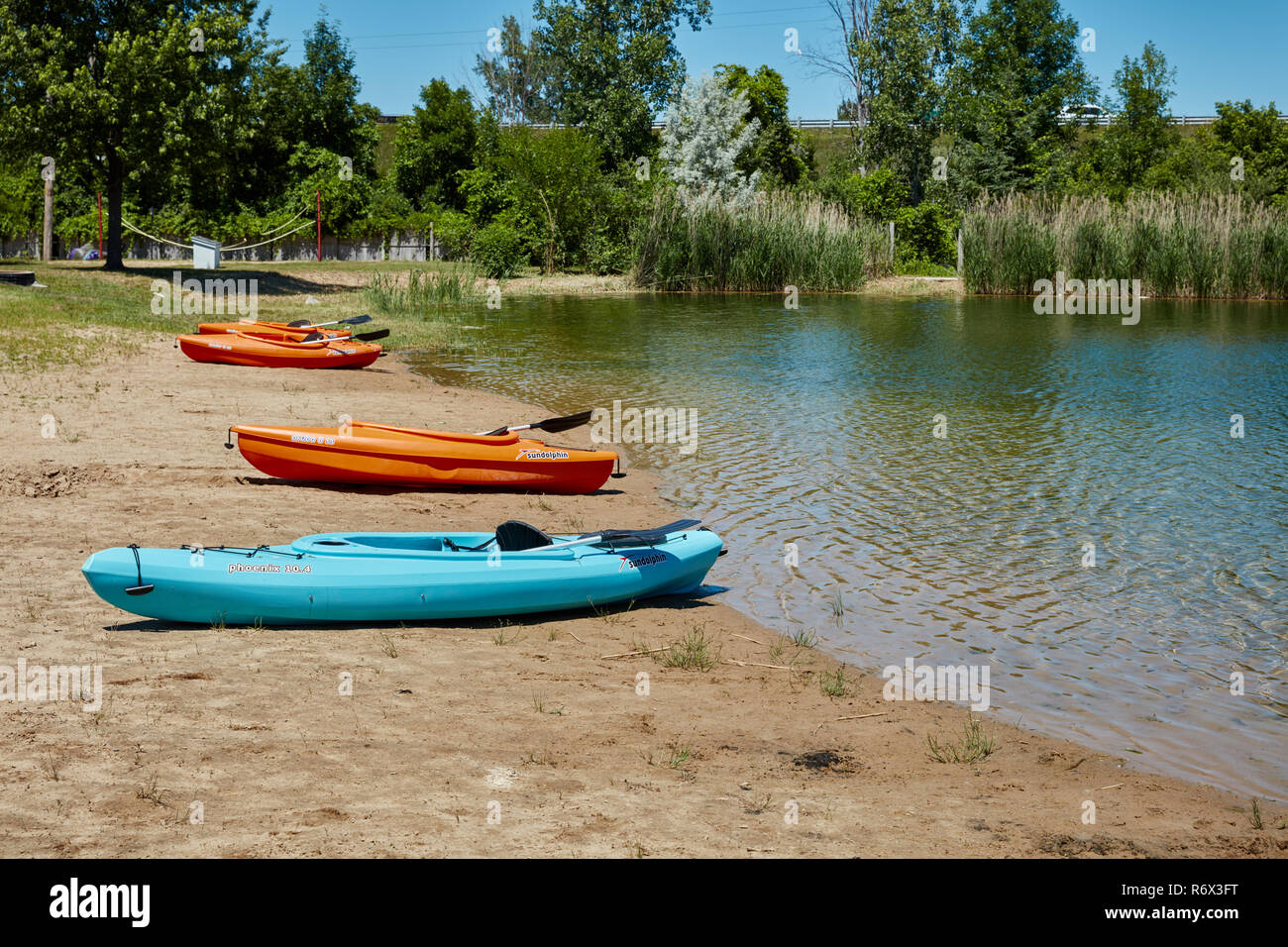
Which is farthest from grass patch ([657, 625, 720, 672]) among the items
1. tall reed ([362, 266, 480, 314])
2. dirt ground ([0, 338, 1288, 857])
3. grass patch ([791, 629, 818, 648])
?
tall reed ([362, 266, 480, 314])

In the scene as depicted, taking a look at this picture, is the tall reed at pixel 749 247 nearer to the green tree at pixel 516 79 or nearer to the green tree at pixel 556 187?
the green tree at pixel 556 187

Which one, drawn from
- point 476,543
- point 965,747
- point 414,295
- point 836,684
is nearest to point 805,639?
point 836,684

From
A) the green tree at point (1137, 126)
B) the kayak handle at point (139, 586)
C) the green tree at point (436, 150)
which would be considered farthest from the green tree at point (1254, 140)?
the kayak handle at point (139, 586)

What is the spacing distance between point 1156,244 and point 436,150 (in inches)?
1213

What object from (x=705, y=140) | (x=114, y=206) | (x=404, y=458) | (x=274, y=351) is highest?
(x=705, y=140)

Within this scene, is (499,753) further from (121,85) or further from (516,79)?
(516,79)

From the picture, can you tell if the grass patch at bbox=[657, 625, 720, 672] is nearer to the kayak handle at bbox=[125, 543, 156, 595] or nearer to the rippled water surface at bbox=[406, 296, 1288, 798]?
the rippled water surface at bbox=[406, 296, 1288, 798]

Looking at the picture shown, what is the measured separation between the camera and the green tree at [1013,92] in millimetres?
52094

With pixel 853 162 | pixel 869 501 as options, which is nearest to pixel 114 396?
pixel 869 501

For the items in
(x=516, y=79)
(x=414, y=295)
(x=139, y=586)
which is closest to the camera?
(x=139, y=586)

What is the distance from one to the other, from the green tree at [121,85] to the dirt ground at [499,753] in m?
22.1

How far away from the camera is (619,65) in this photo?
5853cm

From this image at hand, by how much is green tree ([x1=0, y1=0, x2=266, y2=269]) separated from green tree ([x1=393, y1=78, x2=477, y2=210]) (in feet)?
64.8
